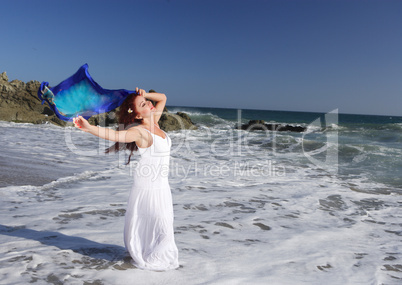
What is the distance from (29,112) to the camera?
23.0 meters

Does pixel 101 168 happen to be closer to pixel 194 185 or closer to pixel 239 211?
pixel 194 185

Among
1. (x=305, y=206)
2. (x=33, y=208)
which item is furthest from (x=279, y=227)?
(x=33, y=208)

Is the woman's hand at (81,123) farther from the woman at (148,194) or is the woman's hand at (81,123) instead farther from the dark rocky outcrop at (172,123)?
the dark rocky outcrop at (172,123)

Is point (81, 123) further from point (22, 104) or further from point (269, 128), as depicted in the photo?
point (269, 128)

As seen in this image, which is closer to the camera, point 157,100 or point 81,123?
point 81,123

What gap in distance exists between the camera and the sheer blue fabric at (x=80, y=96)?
107 inches

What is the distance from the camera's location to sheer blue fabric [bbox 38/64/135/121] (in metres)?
2.71

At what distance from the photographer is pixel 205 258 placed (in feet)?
11.4

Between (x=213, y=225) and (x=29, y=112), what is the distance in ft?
73.7

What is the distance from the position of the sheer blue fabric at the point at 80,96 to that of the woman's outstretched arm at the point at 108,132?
41 centimetres

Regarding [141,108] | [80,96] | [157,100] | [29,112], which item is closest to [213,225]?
[157,100]

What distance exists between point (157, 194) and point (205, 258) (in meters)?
1.07

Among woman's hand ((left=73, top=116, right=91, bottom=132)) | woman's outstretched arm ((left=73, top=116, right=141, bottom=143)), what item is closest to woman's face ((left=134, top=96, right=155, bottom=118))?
woman's outstretched arm ((left=73, top=116, right=141, bottom=143))

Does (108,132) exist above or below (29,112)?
below
